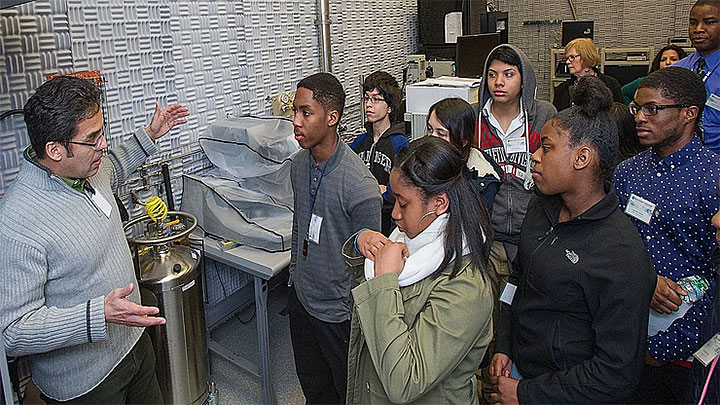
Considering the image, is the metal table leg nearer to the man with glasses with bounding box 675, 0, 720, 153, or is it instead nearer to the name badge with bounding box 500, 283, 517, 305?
the name badge with bounding box 500, 283, 517, 305

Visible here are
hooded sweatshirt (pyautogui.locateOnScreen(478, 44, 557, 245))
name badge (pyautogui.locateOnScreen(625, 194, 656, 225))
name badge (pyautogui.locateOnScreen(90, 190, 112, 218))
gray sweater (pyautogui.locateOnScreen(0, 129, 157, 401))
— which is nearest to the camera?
gray sweater (pyautogui.locateOnScreen(0, 129, 157, 401))

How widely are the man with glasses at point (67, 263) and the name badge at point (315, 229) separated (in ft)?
2.18

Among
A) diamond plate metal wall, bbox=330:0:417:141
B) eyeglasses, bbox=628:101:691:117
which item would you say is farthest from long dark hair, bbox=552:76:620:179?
diamond plate metal wall, bbox=330:0:417:141

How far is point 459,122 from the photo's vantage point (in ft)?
7.93

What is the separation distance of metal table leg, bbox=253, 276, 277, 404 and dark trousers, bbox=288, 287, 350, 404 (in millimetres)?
395

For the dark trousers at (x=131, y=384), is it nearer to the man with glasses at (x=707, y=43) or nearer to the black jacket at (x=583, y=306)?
the black jacket at (x=583, y=306)

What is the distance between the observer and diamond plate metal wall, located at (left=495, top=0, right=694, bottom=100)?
21.0 ft

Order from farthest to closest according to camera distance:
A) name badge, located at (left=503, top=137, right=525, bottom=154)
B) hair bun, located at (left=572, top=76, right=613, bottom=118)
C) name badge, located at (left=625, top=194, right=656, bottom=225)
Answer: name badge, located at (left=503, top=137, right=525, bottom=154) < name badge, located at (left=625, top=194, right=656, bottom=225) < hair bun, located at (left=572, top=76, right=613, bottom=118)

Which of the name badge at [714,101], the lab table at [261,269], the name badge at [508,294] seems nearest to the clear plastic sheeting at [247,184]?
the lab table at [261,269]

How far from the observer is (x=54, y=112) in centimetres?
167

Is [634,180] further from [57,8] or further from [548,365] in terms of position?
[57,8]

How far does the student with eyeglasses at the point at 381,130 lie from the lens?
120 inches

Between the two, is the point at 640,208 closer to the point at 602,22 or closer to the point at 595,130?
the point at 595,130

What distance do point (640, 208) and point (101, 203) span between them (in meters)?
1.87
